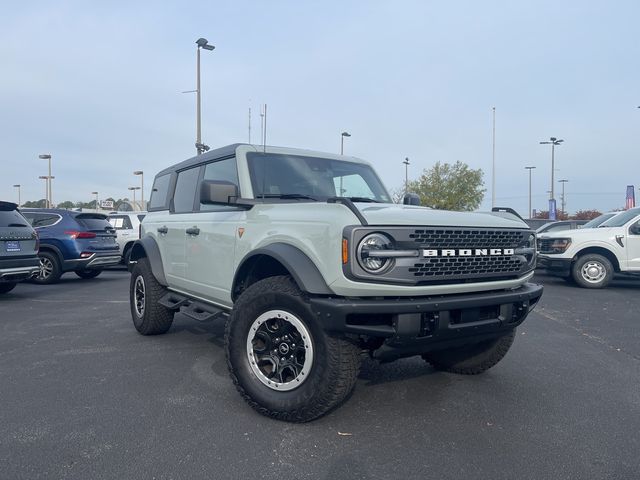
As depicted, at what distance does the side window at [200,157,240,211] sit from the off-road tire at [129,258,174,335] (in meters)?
1.29

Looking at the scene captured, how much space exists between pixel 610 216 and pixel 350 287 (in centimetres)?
1073

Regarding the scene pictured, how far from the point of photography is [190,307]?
4.85 metres

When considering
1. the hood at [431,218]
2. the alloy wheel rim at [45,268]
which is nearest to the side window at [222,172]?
the hood at [431,218]

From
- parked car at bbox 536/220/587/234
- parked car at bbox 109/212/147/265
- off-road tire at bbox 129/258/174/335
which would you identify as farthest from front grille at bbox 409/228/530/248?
parked car at bbox 109/212/147/265

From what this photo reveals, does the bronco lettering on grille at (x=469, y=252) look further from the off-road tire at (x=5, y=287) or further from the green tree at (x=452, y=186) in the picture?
the green tree at (x=452, y=186)

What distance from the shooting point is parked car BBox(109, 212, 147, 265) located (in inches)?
580

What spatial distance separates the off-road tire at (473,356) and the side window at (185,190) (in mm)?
2767

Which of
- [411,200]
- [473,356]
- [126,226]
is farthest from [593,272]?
[126,226]

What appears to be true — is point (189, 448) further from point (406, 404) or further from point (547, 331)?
point (547, 331)

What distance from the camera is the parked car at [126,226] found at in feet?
48.3

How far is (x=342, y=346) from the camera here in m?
3.01

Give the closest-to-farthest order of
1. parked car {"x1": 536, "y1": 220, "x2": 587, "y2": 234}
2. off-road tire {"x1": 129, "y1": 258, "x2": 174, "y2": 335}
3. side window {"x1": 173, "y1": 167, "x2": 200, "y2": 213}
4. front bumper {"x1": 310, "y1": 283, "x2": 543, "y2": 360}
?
1. front bumper {"x1": 310, "y1": 283, "x2": 543, "y2": 360}
2. side window {"x1": 173, "y1": 167, "x2": 200, "y2": 213}
3. off-road tire {"x1": 129, "y1": 258, "x2": 174, "y2": 335}
4. parked car {"x1": 536, "y1": 220, "x2": 587, "y2": 234}

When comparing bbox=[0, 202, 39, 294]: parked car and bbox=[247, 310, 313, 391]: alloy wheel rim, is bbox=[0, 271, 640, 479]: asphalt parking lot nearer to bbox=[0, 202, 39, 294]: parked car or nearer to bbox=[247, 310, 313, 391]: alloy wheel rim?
bbox=[247, 310, 313, 391]: alloy wheel rim

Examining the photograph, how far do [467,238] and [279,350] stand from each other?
1.44 metres
